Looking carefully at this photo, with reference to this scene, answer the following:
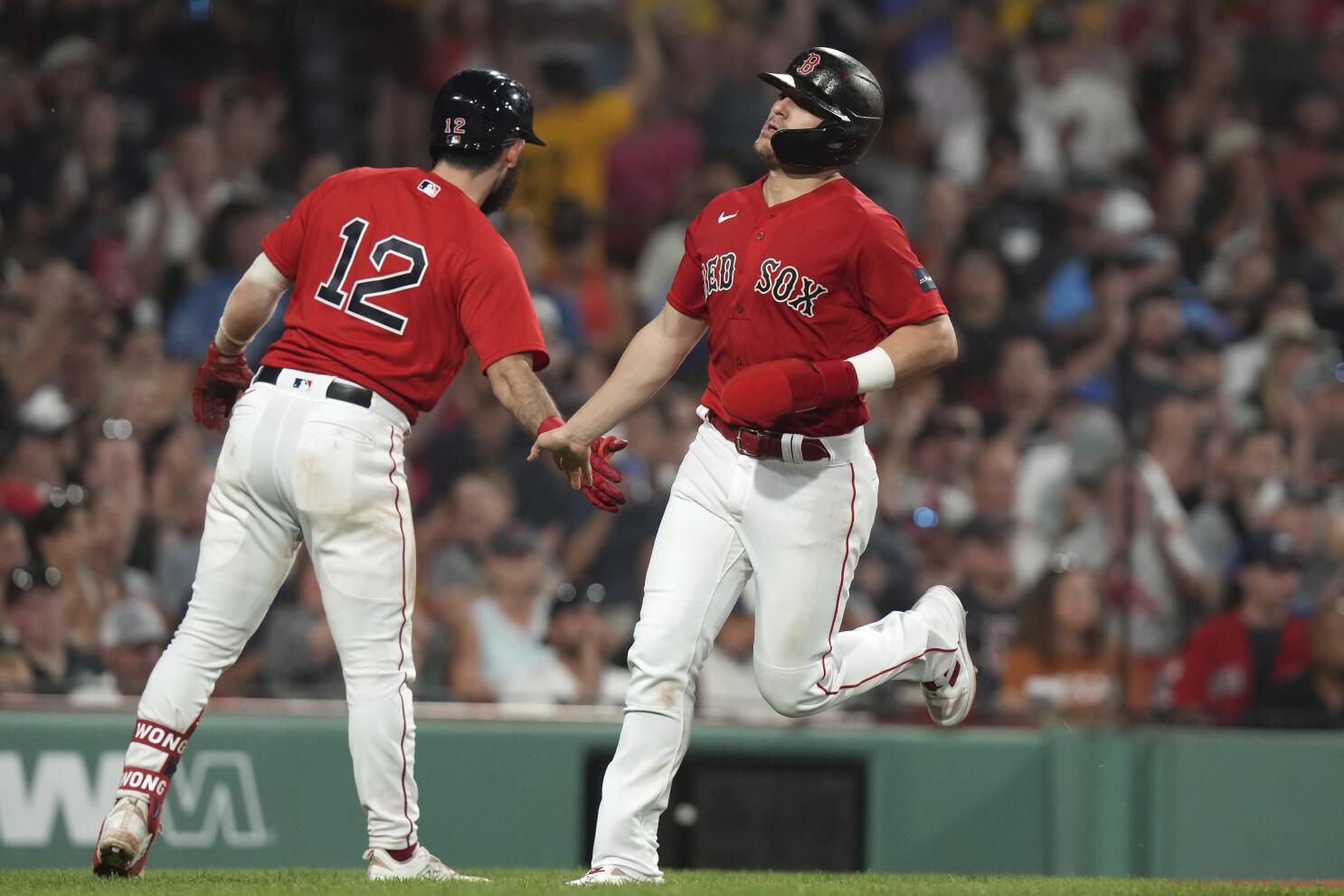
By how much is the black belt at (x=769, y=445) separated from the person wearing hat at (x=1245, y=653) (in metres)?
2.91

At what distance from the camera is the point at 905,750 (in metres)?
6.83

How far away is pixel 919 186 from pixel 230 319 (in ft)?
19.4

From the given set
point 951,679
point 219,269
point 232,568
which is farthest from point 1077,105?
point 232,568

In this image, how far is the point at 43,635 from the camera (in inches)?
249

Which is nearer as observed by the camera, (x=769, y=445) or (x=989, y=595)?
(x=769, y=445)

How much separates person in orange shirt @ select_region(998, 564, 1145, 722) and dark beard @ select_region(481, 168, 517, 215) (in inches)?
123

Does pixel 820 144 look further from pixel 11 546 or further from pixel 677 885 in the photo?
pixel 11 546

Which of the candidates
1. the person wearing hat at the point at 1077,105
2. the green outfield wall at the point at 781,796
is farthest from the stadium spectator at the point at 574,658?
the person wearing hat at the point at 1077,105

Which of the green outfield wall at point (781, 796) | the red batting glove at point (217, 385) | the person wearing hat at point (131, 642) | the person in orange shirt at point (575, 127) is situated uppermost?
the person in orange shirt at point (575, 127)

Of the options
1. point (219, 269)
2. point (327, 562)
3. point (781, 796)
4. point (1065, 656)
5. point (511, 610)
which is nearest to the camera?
point (327, 562)

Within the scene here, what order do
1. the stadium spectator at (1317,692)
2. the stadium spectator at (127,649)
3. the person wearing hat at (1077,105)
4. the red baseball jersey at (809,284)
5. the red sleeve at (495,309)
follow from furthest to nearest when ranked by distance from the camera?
the person wearing hat at (1077,105) → the stadium spectator at (1317,692) → the stadium spectator at (127,649) → the red sleeve at (495,309) → the red baseball jersey at (809,284)

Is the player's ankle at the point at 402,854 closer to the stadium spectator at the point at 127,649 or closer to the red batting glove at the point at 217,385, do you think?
the red batting glove at the point at 217,385

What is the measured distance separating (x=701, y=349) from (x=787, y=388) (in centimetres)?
408

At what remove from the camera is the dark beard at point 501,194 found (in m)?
4.91
